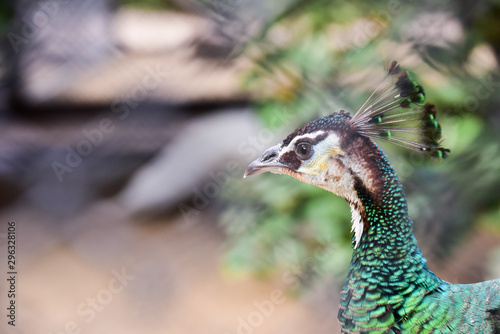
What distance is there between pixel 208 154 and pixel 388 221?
1007 millimetres

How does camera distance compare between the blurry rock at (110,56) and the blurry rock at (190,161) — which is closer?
the blurry rock at (190,161)

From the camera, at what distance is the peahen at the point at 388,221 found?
617 millimetres

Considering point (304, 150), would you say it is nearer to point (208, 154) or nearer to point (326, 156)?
point (326, 156)

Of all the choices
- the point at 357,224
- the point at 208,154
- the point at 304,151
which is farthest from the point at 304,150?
the point at 208,154

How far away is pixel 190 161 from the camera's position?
1.62 meters

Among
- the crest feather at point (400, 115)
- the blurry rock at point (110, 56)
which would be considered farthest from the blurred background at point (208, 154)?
the crest feather at point (400, 115)

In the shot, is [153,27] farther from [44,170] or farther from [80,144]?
[44,170]

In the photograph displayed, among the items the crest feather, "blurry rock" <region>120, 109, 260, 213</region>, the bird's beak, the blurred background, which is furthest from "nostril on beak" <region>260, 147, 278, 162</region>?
"blurry rock" <region>120, 109, 260, 213</region>

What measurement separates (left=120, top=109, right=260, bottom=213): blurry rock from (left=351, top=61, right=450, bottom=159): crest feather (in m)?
0.82

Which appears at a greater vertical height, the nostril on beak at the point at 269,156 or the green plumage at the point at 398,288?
the nostril on beak at the point at 269,156

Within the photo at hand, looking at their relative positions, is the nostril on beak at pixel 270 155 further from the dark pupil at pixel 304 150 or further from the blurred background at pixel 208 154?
the blurred background at pixel 208 154

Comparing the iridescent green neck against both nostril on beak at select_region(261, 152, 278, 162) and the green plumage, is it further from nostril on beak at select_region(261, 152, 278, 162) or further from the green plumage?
nostril on beak at select_region(261, 152, 278, 162)

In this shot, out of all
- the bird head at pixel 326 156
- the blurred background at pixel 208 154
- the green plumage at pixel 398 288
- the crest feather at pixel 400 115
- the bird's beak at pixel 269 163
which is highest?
the blurred background at pixel 208 154

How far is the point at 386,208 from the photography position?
618 millimetres
